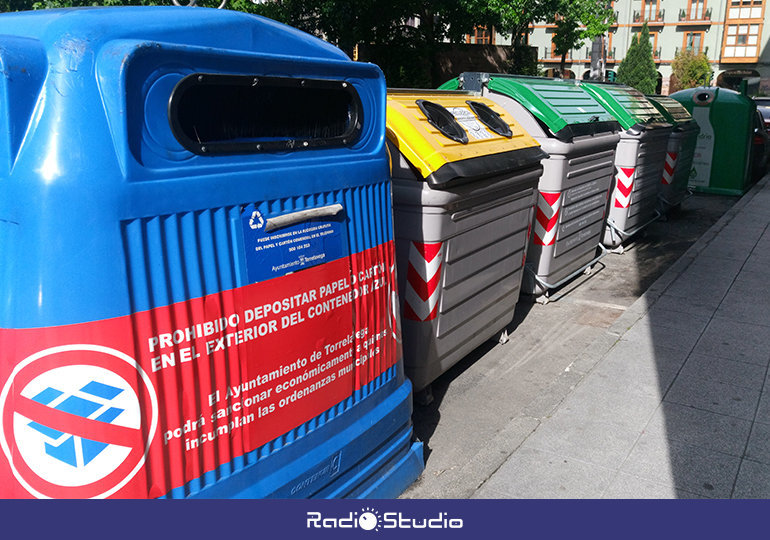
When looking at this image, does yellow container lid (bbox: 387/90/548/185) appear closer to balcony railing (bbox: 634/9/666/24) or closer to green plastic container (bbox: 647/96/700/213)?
green plastic container (bbox: 647/96/700/213)

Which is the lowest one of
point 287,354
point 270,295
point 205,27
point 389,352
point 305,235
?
point 389,352

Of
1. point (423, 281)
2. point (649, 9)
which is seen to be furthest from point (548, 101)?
point (649, 9)

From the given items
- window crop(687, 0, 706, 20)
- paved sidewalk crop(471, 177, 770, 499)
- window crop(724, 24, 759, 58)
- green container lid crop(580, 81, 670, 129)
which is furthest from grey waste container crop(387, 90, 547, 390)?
window crop(687, 0, 706, 20)

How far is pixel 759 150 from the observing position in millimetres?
13047

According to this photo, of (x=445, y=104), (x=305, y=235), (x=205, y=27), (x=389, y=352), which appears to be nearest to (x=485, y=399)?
(x=389, y=352)

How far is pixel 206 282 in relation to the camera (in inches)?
80.2

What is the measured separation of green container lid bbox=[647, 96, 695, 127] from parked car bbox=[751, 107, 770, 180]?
3.54 meters

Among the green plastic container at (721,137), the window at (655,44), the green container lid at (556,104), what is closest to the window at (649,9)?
the window at (655,44)

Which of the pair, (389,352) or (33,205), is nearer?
(33,205)

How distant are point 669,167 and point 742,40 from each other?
47.7 meters

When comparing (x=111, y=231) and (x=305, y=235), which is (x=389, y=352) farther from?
(x=111, y=231)

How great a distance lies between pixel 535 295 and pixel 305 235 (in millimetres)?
3968

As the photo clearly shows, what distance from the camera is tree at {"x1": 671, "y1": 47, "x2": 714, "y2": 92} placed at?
44.8 m

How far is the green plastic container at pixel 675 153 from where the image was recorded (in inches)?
341
